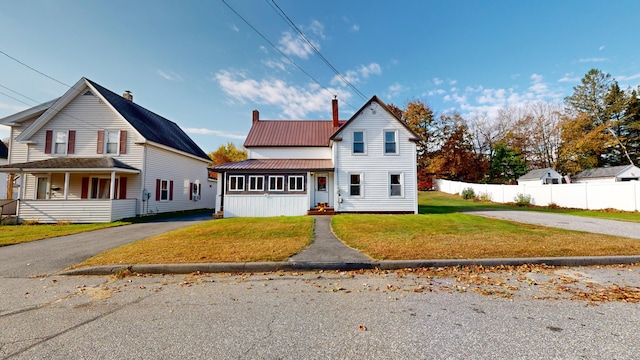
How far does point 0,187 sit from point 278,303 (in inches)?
1405

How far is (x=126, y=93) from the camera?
23.4 metres

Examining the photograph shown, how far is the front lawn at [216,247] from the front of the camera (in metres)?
6.12

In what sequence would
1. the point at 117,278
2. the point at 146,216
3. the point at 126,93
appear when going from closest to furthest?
the point at 117,278 → the point at 146,216 → the point at 126,93

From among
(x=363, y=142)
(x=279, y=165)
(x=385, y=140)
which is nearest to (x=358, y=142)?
(x=363, y=142)

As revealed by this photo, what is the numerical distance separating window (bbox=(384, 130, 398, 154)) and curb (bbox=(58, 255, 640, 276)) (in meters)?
11.9

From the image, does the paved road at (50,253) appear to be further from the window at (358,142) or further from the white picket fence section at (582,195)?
the white picket fence section at (582,195)

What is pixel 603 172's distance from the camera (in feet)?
105

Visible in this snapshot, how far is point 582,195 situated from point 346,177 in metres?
18.2

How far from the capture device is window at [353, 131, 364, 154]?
1742 cm

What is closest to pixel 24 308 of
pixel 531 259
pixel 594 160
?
pixel 531 259

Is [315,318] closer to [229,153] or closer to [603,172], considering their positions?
[603,172]

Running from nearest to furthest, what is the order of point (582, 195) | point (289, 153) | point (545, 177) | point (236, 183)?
point (236, 183) < point (582, 195) < point (289, 153) < point (545, 177)

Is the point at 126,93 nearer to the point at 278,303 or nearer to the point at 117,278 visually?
the point at 117,278


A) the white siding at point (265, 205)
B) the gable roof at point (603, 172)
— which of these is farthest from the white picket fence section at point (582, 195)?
the white siding at point (265, 205)
